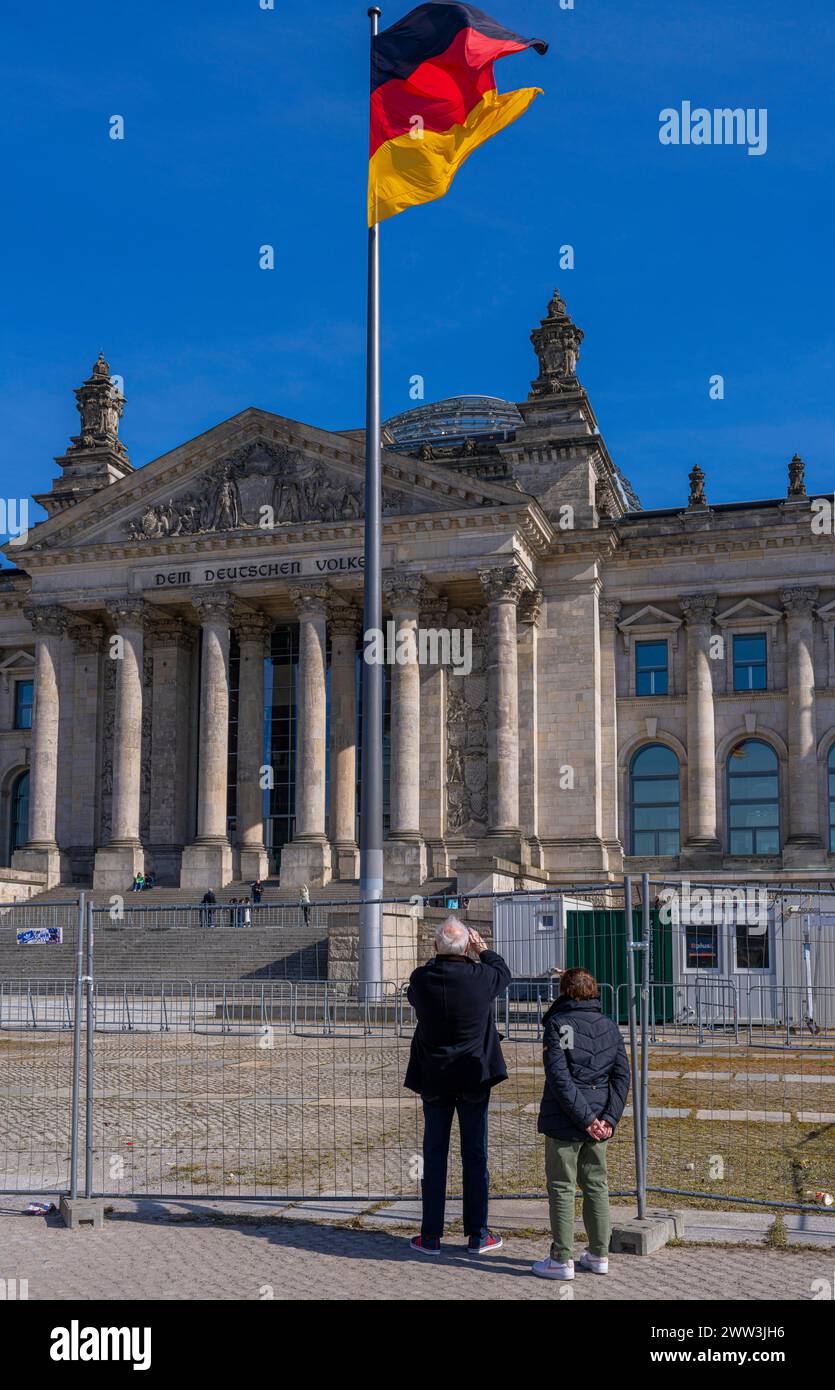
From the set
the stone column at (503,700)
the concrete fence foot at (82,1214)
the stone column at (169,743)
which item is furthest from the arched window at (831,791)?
the concrete fence foot at (82,1214)

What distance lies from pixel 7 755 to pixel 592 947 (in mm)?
35896

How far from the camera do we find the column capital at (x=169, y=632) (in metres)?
53.3

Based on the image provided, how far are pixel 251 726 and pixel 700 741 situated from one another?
15.9 m

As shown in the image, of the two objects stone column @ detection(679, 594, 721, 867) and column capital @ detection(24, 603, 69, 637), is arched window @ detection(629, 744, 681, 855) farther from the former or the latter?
column capital @ detection(24, 603, 69, 637)

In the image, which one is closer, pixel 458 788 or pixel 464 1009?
pixel 464 1009

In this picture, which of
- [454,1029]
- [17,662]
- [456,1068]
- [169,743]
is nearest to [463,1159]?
[456,1068]

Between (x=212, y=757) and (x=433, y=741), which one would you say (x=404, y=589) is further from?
(x=212, y=757)

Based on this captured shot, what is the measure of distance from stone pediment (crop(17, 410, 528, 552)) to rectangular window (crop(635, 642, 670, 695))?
30.4 feet

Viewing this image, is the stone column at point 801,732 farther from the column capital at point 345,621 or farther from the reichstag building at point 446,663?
the column capital at point 345,621

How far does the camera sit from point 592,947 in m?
27.6

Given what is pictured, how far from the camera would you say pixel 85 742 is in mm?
54344

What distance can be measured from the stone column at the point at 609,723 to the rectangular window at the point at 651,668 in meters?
0.86

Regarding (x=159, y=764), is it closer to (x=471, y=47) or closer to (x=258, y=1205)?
(x=471, y=47)
